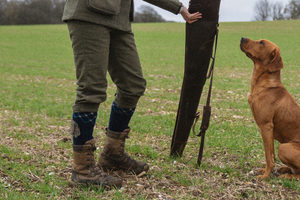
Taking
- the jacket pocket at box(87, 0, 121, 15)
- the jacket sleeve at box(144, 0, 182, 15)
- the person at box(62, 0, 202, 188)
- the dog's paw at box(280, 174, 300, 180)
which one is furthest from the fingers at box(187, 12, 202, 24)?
the dog's paw at box(280, 174, 300, 180)

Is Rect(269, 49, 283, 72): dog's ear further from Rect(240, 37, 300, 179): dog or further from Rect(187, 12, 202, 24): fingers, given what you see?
Rect(187, 12, 202, 24): fingers

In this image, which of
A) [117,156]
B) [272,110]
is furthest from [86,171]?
[272,110]

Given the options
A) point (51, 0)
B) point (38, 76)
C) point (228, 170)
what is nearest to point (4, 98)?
point (38, 76)

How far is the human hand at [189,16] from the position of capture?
283 cm

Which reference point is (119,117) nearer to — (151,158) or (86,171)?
(86,171)

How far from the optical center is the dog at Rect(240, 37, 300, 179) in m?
2.81

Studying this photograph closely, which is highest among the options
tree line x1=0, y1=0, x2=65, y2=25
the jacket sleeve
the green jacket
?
tree line x1=0, y1=0, x2=65, y2=25

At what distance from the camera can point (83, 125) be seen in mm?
2586

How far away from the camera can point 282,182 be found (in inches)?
109

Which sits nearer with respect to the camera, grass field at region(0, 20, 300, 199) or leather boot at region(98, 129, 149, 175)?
grass field at region(0, 20, 300, 199)

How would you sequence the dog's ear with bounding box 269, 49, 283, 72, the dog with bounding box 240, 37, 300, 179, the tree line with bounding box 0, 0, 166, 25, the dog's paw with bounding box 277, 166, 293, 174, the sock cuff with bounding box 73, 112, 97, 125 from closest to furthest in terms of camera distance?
the sock cuff with bounding box 73, 112, 97, 125
the dog with bounding box 240, 37, 300, 179
the dog's ear with bounding box 269, 49, 283, 72
the dog's paw with bounding box 277, 166, 293, 174
the tree line with bounding box 0, 0, 166, 25

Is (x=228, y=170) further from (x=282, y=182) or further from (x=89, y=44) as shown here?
(x=89, y=44)

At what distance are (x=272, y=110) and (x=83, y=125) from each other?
205 centimetres

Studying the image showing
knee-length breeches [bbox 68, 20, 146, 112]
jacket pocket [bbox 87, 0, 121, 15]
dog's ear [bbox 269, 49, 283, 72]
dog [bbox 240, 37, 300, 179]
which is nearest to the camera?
jacket pocket [bbox 87, 0, 121, 15]
